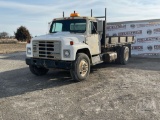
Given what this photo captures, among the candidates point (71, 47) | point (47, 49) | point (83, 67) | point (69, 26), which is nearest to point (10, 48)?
point (69, 26)

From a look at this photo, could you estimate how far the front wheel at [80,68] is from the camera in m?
7.97

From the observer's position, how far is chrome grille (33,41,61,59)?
26.1 feet

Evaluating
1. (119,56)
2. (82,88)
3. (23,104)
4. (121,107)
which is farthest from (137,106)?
(119,56)

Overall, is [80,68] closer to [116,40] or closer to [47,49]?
[47,49]

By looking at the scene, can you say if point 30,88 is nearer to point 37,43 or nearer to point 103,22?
point 37,43

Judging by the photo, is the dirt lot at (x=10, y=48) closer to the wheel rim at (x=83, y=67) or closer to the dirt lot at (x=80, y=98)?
the dirt lot at (x=80, y=98)

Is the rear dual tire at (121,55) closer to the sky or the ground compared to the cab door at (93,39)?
closer to the ground

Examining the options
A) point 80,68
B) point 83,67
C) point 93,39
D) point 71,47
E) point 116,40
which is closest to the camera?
point 71,47

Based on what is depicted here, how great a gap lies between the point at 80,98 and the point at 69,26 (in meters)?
3.84

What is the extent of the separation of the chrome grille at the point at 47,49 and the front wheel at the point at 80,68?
673 mm

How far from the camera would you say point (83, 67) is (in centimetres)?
838

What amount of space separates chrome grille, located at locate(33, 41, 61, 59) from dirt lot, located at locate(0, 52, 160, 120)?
101cm

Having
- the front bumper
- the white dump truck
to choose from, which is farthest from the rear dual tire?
the front bumper


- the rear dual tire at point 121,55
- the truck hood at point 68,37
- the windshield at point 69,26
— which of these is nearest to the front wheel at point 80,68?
the truck hood at point 68,37
